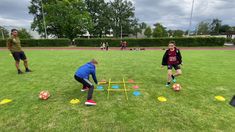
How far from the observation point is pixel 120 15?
58500 mm

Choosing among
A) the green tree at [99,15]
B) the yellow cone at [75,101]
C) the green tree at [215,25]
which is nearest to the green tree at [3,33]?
the green tree at [99,15]

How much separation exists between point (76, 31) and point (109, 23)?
17577 millimetres

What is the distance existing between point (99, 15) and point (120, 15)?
27.6 feet

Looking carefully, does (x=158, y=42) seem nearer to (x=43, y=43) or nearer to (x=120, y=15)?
(x=43, y=43)

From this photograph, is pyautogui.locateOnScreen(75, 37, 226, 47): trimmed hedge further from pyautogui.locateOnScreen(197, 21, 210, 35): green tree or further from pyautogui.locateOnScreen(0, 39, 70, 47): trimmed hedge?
pyautogui.locateOnScreen(197, 21, 210, 35): green tree

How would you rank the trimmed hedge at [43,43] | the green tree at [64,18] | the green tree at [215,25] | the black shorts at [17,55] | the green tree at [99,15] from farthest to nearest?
the green tree at [215,25]
the green tree at [99,15]
the green tree at [64,18]
the trimmed hedge at [43,43]
the black shorts at [17,55]

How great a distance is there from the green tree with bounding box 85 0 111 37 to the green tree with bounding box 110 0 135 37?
222 centimetres

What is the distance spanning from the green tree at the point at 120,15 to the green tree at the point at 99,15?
7.28 feet

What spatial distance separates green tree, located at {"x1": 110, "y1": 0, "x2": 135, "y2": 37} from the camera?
2271 inches

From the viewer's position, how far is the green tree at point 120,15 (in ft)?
189

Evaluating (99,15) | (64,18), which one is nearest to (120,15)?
(99,15)

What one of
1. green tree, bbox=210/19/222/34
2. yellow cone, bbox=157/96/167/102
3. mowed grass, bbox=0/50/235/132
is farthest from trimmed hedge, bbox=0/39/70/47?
green tree, bbox=210/19/222/34

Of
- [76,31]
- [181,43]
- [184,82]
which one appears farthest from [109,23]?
[184,82]

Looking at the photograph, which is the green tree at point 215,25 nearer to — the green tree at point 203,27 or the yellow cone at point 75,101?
the green tree at point 203,27
